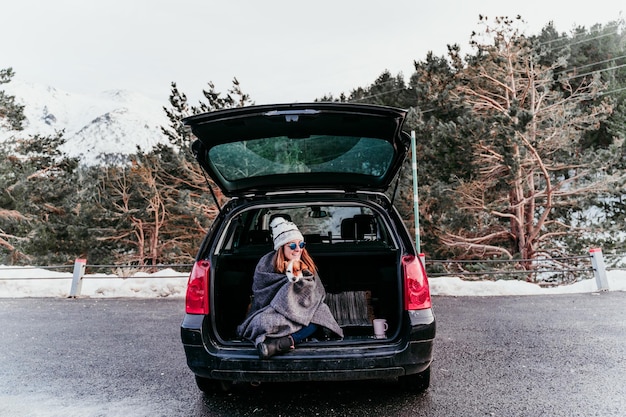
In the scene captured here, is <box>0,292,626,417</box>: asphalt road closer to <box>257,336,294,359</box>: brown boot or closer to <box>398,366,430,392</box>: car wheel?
<box>398,366,430,392</box>: car wheel

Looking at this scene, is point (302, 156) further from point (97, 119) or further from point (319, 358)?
point (97, 119)

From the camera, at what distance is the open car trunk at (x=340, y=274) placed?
3541 millimetres

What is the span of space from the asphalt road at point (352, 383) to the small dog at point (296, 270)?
3.15ft

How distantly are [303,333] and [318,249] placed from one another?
3.95 ft

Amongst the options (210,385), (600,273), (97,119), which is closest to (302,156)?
(210,385)

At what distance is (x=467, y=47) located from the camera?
19.7m

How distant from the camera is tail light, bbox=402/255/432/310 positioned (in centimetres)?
319

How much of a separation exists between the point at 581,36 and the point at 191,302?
31.0 meters

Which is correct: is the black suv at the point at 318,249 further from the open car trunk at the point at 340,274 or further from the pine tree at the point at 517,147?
the pine tree at the point at 517,147

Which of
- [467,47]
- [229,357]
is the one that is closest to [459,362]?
[229,357]

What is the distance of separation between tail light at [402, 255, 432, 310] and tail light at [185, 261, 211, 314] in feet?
4.46

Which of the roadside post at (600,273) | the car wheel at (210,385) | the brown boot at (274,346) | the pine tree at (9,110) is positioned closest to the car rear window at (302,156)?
the brown boot at (274,346)

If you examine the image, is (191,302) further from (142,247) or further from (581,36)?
(581,36)

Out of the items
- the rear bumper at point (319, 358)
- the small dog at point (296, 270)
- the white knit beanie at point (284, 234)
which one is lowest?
the rear bumper at point (319, 358)
